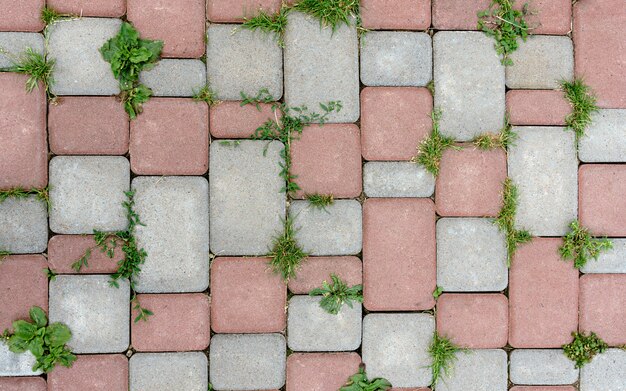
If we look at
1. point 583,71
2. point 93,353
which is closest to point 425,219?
point 583,71

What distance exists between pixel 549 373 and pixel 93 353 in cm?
205

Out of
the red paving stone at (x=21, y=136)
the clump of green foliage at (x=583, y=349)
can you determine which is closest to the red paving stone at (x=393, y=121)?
the clump of green foliage at (x=583, y=349)

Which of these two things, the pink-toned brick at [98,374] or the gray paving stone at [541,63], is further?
the gray paving stone at [541,63]

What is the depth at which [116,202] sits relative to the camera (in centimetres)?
251

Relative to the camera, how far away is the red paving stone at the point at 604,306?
265cm

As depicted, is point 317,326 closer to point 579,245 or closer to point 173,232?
point 173,232

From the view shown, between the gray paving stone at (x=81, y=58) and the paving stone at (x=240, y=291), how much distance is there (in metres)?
0.93

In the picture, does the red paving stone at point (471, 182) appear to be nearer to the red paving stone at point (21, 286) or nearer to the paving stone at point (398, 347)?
the paving stone at point (398, 347)

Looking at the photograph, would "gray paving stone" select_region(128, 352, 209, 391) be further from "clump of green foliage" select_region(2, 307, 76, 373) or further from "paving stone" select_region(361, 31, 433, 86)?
"paving stone" select_region(361, 31, 433, 86)

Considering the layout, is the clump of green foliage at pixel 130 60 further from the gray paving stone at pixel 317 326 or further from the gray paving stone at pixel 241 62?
the gray paving stone at pixel 317 326

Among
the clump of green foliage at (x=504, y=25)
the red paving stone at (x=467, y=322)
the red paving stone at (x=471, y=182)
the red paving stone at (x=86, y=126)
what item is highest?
the clump of green foliage at (x=504, y=25)

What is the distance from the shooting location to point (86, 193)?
8.22ft

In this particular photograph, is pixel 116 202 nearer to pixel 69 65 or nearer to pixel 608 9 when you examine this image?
pixel 69 65

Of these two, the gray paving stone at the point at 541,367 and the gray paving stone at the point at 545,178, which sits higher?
the gray paving stone at the point at 545,178
